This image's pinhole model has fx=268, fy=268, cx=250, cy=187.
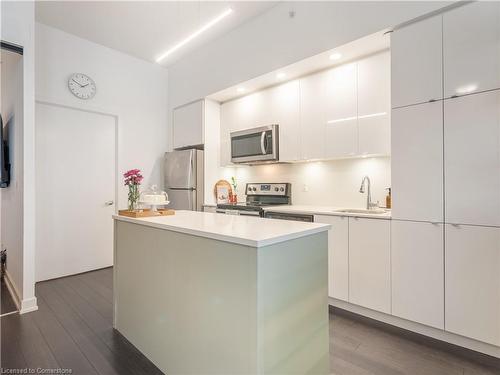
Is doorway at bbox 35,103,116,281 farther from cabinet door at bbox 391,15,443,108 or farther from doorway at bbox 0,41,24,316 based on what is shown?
cabinet door at bbox 391,15,443,108

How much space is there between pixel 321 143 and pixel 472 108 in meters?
1.29

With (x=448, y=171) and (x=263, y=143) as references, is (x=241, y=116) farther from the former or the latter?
(x=448, y=171)

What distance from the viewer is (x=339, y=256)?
246cm

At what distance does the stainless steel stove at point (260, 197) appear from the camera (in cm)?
321

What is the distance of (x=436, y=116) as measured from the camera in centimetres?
196

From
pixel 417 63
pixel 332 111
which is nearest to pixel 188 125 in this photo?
pixel 332 111

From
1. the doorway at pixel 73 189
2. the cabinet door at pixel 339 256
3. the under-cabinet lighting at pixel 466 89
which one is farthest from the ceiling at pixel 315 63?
the doorway at pixel 73 189

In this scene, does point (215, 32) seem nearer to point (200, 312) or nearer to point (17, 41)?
point (17, 41)

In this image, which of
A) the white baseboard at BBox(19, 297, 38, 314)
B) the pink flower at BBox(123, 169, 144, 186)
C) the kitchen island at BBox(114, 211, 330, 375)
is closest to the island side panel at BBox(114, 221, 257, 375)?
the kitchen island at BBox(114, 211, 330, 375)

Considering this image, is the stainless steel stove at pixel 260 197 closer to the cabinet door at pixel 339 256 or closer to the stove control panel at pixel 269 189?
the stove control panel at pixel 269 189

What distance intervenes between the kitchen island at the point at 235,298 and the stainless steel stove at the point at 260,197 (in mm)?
1506

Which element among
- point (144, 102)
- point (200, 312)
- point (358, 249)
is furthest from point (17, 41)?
point (358, 249)

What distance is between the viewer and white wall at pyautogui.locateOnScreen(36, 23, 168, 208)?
3.29m

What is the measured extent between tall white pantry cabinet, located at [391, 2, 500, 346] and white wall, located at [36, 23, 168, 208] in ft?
11.3
